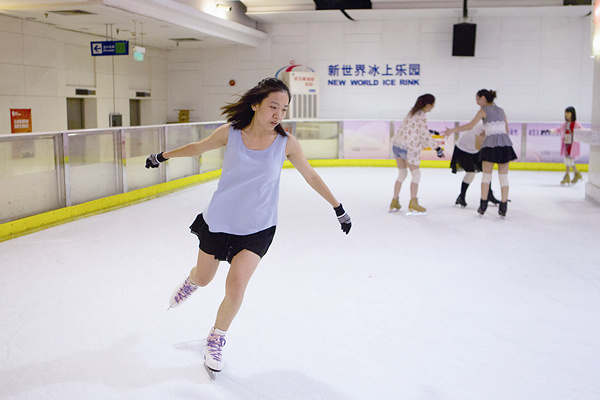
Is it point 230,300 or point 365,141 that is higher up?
point 365,141

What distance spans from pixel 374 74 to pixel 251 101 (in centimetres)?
1153

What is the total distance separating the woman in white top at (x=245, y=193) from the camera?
2627mm

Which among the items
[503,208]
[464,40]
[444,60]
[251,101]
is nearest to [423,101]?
[503,208]

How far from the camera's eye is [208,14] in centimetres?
1130

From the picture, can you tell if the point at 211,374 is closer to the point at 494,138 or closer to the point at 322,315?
the point at 322,315

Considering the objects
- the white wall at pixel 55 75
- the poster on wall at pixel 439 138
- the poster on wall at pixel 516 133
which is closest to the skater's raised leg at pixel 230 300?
the white wall at pixel 55 75

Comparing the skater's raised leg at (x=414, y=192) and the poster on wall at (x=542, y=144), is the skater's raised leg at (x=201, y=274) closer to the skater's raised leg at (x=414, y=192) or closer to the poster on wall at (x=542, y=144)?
the skater's raised leg at (x=414, y=192)

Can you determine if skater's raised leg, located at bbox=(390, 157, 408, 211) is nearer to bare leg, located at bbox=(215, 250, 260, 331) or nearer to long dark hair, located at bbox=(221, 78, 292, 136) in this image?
long dark hair, located at bbox=(221, 78, 292, 136)

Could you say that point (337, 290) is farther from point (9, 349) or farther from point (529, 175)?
point (529, 175)

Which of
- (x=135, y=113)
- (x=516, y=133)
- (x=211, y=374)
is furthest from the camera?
(x=135, y=113)

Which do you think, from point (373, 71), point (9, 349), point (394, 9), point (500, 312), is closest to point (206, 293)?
point (9, 349)

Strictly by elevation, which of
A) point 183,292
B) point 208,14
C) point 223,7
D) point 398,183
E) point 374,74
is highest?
point 223,7

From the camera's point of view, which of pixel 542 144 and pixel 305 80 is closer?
pixel 542 144

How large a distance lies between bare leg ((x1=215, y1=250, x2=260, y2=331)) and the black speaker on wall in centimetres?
1116
